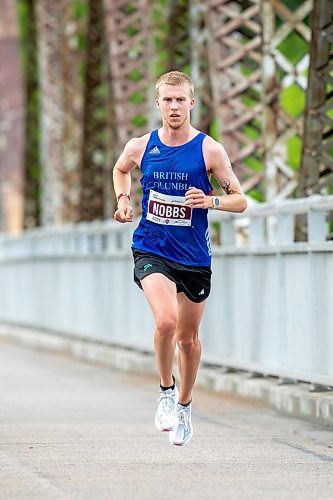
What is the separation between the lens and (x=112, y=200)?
3047 centimetres

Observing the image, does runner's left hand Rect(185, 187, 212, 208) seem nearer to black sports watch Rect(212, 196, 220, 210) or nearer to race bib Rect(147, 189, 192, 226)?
black sports watch Rect(212, 196, 220, 210)

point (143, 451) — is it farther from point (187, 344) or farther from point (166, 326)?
point (166, 326)

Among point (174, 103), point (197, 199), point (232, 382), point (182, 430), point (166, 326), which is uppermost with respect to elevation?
point (174, 103)

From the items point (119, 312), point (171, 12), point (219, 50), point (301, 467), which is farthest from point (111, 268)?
point (301, 467)

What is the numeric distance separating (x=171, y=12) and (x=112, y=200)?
5532mm

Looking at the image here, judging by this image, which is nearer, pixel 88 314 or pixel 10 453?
pixel 10 453

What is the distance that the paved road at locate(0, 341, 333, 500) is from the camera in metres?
9.78

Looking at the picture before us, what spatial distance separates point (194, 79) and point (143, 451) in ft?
43.1

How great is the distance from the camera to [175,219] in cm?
1126

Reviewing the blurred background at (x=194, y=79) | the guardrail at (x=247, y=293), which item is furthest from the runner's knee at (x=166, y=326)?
the blurred background at (x=194, y=79)

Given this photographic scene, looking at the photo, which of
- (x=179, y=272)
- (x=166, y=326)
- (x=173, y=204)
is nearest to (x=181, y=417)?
(x=166, y=326)

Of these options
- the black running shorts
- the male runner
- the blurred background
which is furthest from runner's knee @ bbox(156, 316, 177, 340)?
the blurred background

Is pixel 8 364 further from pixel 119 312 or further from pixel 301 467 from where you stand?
pixel 301 467

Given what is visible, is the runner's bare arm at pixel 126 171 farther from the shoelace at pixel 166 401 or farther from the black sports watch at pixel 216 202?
the shoelace at pixel 166 401
